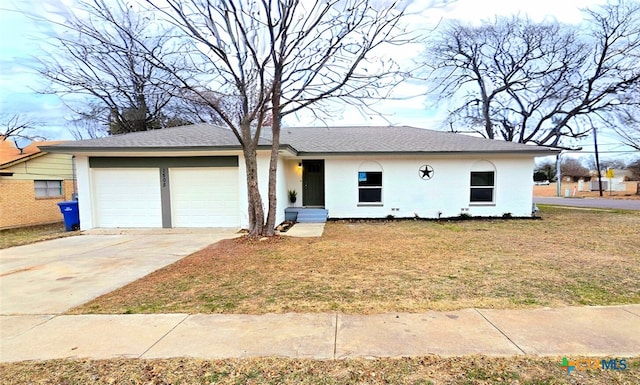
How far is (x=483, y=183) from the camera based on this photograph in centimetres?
1283

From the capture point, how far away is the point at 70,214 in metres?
10.9

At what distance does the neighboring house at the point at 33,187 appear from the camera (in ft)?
38.8

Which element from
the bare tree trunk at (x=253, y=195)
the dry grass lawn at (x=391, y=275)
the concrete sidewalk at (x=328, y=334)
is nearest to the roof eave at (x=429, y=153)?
the bare tree trunk at (x=253, y=195)

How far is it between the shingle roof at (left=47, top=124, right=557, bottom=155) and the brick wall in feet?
11.8

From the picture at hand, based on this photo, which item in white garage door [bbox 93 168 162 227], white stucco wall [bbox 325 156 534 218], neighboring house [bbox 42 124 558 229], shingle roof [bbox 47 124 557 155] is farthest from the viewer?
white stucco wall [bbox 325 156 534 218]

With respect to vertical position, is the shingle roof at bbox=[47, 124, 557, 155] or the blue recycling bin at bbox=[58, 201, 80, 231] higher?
the shingle roof at bbox=[47, 124, 557, 155]

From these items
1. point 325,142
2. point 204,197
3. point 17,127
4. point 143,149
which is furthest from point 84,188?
point 17,127

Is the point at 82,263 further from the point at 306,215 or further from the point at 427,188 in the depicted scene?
the point at 427,188

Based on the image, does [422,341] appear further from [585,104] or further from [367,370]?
[585,104]

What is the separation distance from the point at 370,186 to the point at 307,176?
2.76m

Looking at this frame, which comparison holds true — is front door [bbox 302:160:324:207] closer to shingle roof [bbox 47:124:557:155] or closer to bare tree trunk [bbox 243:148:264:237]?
shingle roof [bbox 47:124:557:155]

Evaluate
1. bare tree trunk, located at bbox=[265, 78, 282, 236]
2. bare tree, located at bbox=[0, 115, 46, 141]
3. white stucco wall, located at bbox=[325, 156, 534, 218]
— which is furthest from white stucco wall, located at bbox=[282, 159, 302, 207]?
bare tree, located at bbox=[0, 115, 46, 141]

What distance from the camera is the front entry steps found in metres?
12.3

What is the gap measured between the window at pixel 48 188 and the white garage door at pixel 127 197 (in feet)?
14.3
